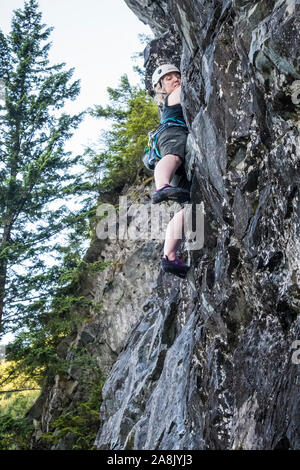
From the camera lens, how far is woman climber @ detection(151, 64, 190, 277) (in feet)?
19.2

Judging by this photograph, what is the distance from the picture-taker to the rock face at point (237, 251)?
3926mm

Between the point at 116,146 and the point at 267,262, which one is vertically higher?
the point at 116,146

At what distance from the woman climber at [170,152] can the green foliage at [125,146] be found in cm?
773

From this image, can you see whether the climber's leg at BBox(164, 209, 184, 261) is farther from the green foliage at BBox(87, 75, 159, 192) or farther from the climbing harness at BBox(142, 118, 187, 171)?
the green foliage at BBox(87, 75, 159, 192)

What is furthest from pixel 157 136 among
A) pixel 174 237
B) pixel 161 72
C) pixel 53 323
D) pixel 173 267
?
pixel 53 323

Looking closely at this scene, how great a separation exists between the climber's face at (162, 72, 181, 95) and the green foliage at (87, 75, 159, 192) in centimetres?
771

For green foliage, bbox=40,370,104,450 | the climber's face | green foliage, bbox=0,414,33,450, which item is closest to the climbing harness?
the climber's face

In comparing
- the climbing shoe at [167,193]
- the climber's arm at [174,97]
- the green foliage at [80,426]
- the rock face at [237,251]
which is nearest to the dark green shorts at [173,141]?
the rock face at [237,251]

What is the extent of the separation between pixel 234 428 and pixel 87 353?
9672mm

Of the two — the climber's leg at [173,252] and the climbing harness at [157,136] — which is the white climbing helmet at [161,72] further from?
the climber's leg at [173,252]

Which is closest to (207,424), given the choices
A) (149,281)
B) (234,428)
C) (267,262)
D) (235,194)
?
(234,428)

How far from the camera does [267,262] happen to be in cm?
445
